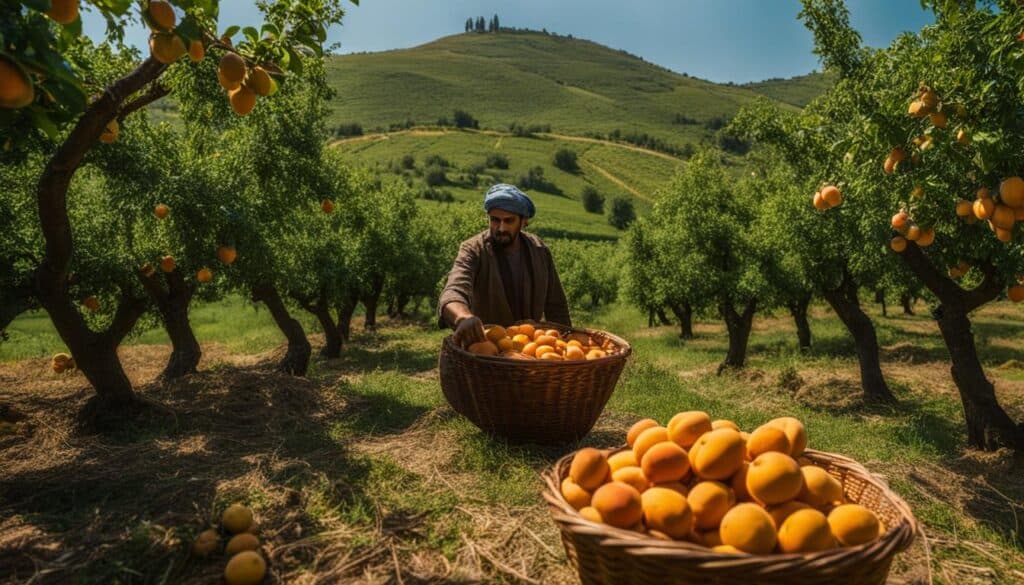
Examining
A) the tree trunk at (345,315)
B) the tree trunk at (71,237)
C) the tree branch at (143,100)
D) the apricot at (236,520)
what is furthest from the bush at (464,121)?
the apricot at (236,520)

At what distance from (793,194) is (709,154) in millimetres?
7669

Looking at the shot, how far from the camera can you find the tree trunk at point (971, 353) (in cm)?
738

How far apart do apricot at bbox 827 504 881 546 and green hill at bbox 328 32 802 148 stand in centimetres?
11250

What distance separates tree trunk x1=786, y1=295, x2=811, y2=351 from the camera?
65.1 feet

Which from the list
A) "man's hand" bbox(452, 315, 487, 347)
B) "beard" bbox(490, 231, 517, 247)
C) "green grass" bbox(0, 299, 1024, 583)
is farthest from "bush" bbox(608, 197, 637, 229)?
"man's hand" bbox(452, 315, 487, 347)

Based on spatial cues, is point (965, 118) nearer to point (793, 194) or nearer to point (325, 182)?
point (793, 194)

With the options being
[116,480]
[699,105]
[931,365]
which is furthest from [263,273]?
[699,105]

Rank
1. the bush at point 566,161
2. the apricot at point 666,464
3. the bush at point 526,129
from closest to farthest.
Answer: the apricot at point 666,464 → the bush at point 566,161 → the bush at point 526,129

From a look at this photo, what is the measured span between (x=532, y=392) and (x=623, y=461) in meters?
1.87

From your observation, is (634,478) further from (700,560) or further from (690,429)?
(700,560)

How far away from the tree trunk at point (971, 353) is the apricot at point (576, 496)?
23.1 ft

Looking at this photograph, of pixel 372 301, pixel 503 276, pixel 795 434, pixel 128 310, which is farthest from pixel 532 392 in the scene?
pixel 372 301

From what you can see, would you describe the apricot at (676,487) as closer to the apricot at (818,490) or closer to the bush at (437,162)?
the apricot at (818,490)

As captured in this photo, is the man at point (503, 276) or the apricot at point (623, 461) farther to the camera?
the man at point (503, 276)
